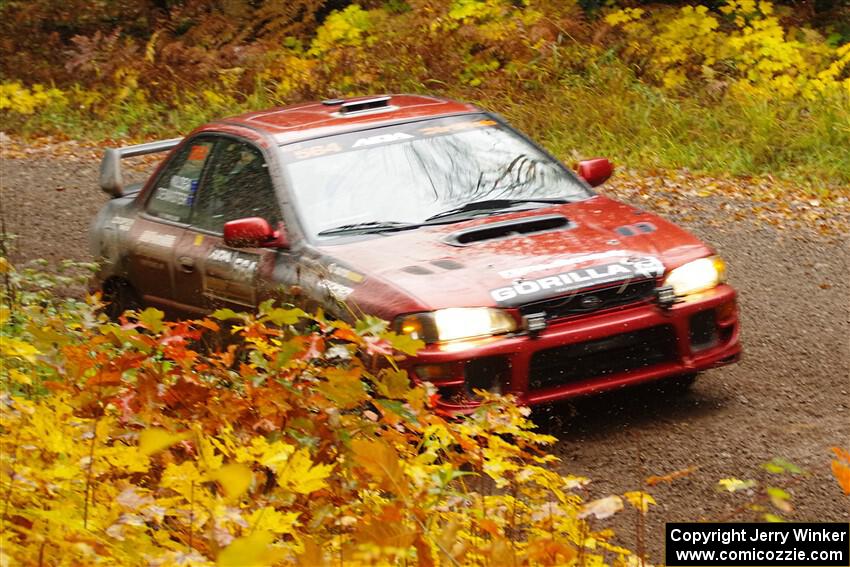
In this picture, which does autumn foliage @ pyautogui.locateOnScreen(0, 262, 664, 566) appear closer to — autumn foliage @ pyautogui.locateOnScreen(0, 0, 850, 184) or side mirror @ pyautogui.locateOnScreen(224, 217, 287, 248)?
side mirror @ pyautogui.locateOnScreen(224, 217, 287, 248)

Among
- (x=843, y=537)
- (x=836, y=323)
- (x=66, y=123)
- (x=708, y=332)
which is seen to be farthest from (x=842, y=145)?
(x=66, y=123)

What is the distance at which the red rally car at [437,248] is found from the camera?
18.0ft

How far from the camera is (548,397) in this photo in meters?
5.55

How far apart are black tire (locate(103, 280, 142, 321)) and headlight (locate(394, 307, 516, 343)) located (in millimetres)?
2677

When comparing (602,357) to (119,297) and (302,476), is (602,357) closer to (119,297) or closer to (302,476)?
(302,476)

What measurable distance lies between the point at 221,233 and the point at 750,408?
2.92 m

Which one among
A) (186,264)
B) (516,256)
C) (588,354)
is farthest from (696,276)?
(186,264)

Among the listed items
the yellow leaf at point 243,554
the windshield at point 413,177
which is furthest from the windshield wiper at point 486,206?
the yellow leaf at point 243,554

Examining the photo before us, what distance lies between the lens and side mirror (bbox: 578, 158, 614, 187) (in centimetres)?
708

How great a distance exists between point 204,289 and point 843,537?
3.95m

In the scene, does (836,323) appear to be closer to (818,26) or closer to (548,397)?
(548,397)

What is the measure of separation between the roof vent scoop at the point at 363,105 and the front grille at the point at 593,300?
2170 mm

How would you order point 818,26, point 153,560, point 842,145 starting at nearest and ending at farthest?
1. point 153,560
2. point 842,145
3. point 818,26

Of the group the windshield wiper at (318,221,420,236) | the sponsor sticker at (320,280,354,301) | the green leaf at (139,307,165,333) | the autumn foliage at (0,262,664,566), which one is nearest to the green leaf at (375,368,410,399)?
the autumn foliage at (0,262,664,566)
